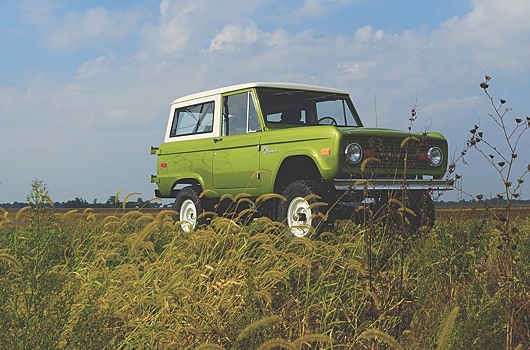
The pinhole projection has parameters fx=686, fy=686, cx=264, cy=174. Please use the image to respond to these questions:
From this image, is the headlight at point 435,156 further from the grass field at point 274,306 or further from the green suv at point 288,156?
the grass field at point 274,306

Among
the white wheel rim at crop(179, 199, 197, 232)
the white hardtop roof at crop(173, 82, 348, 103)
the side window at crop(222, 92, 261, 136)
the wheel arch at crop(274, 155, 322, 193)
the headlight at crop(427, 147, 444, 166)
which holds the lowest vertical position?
the white wheel rim at crop(179, 199, 197, 232)

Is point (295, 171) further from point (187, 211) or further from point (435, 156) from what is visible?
point (187, 211)

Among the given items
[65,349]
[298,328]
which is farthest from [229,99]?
[65,349]

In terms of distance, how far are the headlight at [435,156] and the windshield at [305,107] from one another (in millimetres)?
1612

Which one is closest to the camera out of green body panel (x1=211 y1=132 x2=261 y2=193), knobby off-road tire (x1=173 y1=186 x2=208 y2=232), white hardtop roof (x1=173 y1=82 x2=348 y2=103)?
green body panel (x1=211 y1=132 x2=261 y2=193)

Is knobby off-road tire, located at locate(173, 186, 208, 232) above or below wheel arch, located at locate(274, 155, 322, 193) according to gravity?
below

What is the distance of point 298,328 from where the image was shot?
15.0 feet

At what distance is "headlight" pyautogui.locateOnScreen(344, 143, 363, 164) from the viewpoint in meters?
8.51

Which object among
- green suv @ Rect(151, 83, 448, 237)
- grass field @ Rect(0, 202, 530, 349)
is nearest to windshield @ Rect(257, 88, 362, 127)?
green suv @ Rect(151, 83, 448, 237)

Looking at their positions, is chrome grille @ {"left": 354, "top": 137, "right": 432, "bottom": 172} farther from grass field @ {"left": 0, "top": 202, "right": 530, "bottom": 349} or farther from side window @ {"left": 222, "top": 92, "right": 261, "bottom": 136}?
grass field @ {"left": 0, "top": 202, "right": 530, "bottom": 349}

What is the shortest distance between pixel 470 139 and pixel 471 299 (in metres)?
1.39

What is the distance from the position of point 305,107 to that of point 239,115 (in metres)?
1.05

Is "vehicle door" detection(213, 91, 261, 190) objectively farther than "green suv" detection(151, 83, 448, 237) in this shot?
Yes

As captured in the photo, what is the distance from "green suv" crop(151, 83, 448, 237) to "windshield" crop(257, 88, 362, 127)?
0.05 ft
